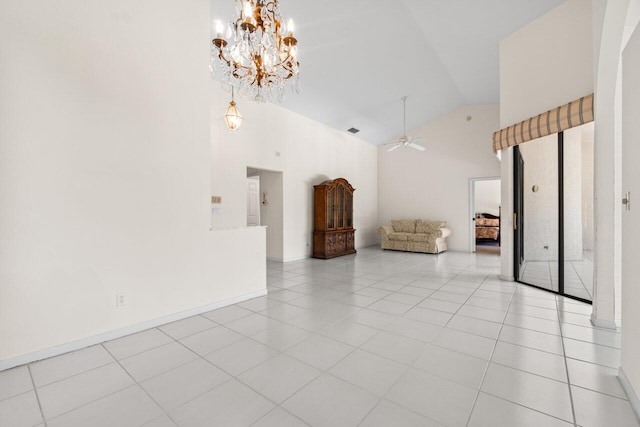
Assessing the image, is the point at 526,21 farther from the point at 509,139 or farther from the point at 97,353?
the point at 97,353

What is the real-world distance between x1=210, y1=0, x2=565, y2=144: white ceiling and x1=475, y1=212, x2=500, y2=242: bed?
4.06 metres

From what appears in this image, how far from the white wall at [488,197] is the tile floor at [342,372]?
801 centimetres

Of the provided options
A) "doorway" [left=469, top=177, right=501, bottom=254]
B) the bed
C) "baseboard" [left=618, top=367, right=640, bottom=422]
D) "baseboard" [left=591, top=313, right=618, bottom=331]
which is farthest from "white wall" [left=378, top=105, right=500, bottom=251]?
"baseboard" [left=618, top=367, right=640, bottom=422]

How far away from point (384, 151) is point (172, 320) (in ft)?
26.5

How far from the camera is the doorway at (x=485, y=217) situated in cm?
802

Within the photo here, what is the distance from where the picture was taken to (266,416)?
5.21 feet

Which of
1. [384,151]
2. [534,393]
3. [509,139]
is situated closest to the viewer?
[534,393]

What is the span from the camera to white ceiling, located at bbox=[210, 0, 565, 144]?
157 inches

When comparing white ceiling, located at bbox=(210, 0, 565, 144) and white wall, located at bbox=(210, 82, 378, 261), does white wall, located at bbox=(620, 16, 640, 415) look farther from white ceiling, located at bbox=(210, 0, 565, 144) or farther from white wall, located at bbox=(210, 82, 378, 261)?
white wall, located at bbox=(210, 82, 378, 261)

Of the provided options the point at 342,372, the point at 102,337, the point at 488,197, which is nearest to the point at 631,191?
the point at 342,372

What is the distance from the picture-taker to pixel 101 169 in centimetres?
257

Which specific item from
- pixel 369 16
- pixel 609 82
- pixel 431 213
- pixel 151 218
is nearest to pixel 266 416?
pixel 151 218

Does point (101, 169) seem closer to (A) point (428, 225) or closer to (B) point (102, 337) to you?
(B) point (102, 337)

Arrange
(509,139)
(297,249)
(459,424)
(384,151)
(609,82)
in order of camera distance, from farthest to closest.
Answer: (384,151), (297,249), (509,139), (609,82), (459,424)
